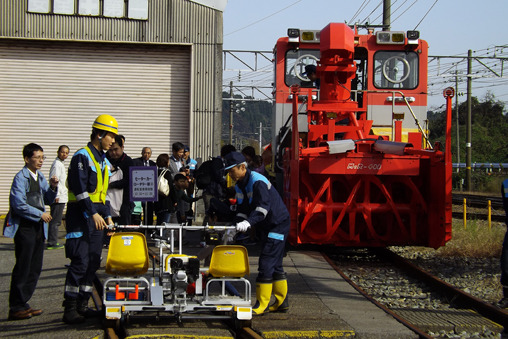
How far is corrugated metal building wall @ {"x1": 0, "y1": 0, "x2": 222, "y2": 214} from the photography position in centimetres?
1847

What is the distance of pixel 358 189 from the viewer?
443 inches

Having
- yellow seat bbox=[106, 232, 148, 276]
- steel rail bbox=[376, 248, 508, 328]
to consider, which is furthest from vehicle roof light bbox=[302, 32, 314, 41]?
yellow seat bbox=[106, 232, 148, 276]

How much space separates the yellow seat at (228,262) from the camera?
21.2ft

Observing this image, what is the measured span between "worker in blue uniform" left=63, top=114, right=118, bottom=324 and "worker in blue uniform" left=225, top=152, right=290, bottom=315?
4.49 feet

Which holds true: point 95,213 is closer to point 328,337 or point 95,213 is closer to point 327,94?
point 328,337

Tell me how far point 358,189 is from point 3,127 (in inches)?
463

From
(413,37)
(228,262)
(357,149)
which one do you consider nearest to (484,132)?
(413,37)

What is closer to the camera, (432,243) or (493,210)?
(432,243)

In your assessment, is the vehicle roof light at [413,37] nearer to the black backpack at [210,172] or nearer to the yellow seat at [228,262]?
the black backpack at [210,172]

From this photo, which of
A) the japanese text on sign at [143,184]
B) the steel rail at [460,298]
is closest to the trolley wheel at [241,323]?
the steel rail at [460,298]

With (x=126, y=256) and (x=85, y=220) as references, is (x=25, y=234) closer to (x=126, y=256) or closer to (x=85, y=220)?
(x=85, y=220)

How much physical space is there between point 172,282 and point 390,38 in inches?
340

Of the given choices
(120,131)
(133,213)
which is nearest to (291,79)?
(133,213)

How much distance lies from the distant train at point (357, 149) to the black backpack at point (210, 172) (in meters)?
1.16
